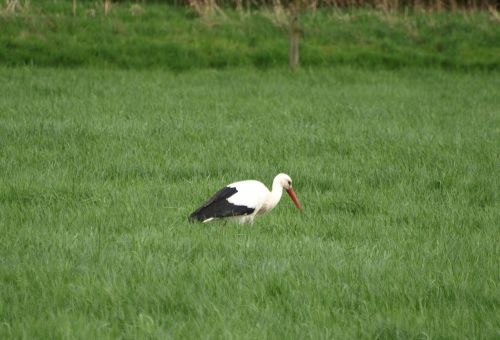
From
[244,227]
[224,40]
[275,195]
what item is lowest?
[224,40]

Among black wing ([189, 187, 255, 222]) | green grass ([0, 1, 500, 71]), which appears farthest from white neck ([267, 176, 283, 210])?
green grass ([0, 1, 500, 71])

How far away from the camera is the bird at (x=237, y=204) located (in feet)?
22.0

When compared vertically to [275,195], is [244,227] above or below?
below

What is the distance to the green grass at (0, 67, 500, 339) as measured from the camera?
4801mm

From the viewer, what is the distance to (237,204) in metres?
6.76

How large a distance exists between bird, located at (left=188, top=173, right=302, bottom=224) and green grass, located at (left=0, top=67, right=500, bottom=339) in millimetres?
109

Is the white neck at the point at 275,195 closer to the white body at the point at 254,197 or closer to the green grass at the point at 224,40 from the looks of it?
the white body at the point at 254,197

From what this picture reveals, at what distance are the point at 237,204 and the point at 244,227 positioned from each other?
256 mm

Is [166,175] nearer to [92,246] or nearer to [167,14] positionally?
[92,246]

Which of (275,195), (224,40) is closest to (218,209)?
(275,195)

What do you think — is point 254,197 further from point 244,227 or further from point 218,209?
point 218,209

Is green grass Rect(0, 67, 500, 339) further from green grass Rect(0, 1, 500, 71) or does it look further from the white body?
green grass Rect(0, 1, 500, 71)

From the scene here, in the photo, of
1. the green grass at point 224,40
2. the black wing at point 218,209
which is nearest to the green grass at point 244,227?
the black wing at point 218,209

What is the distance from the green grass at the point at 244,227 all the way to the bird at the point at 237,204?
4.3 inches
